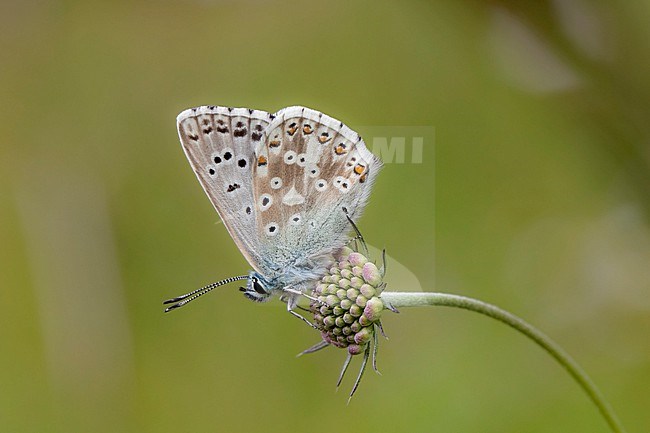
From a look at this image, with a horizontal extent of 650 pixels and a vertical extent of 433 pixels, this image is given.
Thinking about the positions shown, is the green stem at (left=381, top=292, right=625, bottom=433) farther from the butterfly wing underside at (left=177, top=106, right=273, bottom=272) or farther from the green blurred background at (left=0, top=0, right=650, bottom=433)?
the green blurred background at (left=0, top=0, right=650, bottom=433)

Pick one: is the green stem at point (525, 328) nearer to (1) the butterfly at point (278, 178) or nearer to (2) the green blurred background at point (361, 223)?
(1) the butterfly at point (278, 178)

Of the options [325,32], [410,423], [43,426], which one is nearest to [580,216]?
[410,423]

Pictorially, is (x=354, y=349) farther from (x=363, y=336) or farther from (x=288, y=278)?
(x=288, y=278)

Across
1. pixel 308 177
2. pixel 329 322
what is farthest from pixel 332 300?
pixel 308 177

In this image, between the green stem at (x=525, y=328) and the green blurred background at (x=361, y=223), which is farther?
the green blurred background at (x=361, y=223)

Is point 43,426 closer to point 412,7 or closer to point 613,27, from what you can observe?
point 412,7

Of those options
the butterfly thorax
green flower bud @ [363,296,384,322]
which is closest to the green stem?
green flower bud @ [363,296,384,322]

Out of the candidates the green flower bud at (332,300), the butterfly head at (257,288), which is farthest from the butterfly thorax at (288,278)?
the green flower bud at (332,300)
